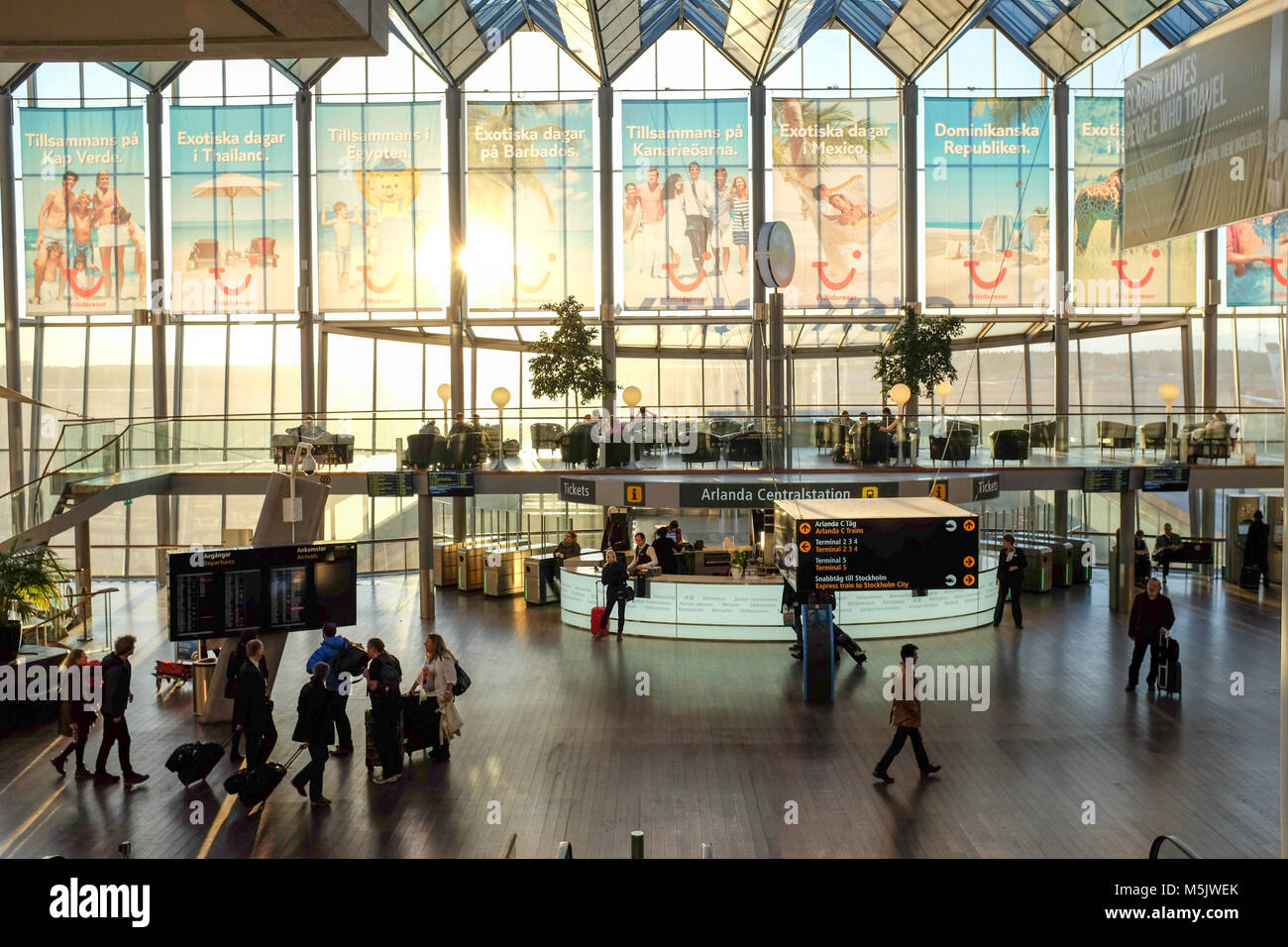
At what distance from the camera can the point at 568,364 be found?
88.5ft

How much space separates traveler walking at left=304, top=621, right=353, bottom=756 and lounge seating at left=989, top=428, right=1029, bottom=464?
47.1 feet

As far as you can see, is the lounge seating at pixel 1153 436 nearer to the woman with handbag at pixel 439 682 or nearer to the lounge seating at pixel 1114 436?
the lounge seating at pixel 1114 436

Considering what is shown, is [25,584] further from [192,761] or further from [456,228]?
[456,228]

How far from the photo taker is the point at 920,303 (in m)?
30.9

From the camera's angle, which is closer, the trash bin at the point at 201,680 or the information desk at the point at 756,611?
the trash bin at the point at 201,680

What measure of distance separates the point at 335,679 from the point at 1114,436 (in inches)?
677

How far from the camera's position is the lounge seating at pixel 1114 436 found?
22484 mm

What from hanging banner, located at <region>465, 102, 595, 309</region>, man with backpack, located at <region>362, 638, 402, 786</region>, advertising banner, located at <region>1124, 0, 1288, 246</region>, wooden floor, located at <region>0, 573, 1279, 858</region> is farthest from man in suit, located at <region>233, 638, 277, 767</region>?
hanging banner, located at <region>465, 102, 595, 309</region>

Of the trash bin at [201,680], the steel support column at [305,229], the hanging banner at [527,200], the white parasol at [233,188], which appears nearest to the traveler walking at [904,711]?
the trash bin at [201,680]

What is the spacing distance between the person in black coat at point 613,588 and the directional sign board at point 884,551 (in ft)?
23.2

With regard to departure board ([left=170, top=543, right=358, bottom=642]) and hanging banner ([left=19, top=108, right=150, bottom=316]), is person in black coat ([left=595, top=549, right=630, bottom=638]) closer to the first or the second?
departure board ([left=170, top=543, right=358, bottom=642])

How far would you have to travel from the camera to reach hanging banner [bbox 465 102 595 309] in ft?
100

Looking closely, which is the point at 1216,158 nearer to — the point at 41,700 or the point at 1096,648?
the point at 1096,648
